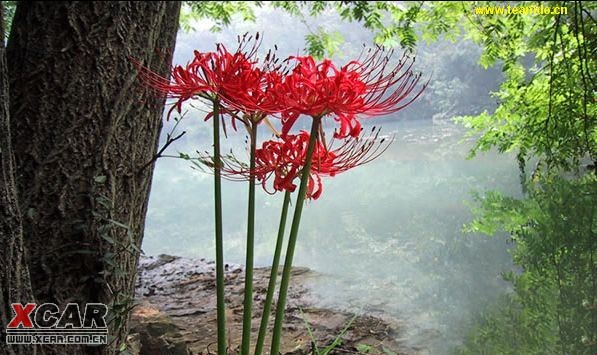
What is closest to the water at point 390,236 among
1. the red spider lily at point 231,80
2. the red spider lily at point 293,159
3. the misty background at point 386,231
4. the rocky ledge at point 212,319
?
the misty background at point 386,231

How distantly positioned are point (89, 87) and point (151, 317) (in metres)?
0.84

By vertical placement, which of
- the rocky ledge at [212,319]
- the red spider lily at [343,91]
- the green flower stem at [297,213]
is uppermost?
the red spider lily at [343,91]

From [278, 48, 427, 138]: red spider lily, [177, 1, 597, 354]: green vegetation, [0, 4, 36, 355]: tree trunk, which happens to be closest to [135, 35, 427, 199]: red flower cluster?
[278, 48, 427, 138]: red spider lily

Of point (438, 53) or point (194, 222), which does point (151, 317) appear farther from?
point (438, 53)

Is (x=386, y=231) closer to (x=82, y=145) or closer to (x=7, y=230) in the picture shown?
(x=82, y=145)

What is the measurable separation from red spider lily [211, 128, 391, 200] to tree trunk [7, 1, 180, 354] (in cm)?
26

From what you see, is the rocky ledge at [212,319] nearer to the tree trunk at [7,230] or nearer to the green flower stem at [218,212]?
Answer: the green flower stem at [218,212]

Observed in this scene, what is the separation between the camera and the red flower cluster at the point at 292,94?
24.5 inches

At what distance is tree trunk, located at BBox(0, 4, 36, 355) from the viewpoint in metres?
0.61

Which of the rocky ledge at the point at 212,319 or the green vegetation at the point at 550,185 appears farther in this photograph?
the rocky ledge at the point at 212,319

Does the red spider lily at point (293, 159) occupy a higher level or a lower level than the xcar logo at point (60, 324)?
higher

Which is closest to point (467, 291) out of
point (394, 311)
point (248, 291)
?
point (394, 311)

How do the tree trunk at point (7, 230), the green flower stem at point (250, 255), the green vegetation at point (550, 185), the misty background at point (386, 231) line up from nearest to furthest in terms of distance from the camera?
the tree trunk at point (7, 230) < the green flower stem at point (250, 255) < the green vegetation at point (550, 185) < the misty background at point (386, 231)

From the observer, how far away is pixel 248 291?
→ 2.35 ft
